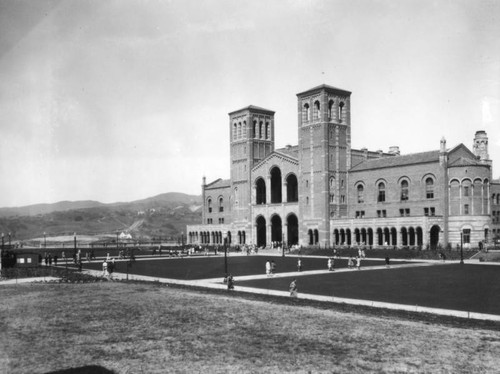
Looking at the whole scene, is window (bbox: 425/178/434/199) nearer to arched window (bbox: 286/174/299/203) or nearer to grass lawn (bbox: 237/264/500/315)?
arched window (bbox: 286/174/299/203)

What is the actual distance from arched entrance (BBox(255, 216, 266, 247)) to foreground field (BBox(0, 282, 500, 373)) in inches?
2527

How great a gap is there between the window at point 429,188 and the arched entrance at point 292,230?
2231 centimetres

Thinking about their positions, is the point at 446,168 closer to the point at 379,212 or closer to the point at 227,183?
the point at 379,212


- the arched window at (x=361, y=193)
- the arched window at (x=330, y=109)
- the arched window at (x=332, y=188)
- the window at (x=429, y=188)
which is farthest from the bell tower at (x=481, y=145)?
the arched window at (x=330, y=109)

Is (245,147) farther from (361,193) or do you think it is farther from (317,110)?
(361,193)

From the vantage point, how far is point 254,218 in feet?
295

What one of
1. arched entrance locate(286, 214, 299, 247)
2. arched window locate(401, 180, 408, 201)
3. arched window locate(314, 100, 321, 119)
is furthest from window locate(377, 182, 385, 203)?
arched entrance locate(286, 214, 299, 247)

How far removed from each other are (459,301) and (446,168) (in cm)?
4436

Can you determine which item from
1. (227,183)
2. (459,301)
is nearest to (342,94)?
(227,183)

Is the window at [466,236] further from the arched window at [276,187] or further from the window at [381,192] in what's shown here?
the arched window at [276,187]

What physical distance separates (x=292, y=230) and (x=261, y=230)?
7573 mm

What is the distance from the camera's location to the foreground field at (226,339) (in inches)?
566

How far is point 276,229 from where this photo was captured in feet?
292

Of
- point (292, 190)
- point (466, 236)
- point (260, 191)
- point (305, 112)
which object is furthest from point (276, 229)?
point (466, 236)
